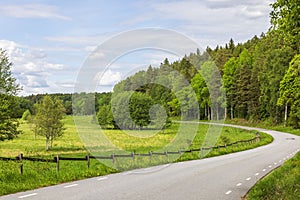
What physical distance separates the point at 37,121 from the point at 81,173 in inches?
1721

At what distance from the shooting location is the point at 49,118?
194 feet

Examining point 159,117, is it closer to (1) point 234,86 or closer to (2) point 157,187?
(2) point 157,187

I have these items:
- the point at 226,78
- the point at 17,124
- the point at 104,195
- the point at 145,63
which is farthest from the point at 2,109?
the point at 226,78

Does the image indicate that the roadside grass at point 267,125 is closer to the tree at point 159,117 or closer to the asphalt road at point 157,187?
the tree at point 159,117

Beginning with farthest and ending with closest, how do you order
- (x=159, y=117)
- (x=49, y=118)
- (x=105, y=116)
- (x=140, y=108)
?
(x=49, y=118), (x=159, y=117), (x=140, y=108), (x=105, y=116)

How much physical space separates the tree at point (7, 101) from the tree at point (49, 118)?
44.6ft

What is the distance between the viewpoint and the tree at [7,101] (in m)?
41.7

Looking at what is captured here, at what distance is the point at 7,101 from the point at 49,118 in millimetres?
17279

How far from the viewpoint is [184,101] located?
24.2m

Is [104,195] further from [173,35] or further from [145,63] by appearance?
[173,35]

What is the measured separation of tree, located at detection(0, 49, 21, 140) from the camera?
4166 cm

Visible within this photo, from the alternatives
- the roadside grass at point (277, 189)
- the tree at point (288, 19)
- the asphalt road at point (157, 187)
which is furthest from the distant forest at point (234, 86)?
the roadside grass at point (277, 189)

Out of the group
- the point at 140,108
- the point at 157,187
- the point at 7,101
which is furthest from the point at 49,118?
the point at 157,187

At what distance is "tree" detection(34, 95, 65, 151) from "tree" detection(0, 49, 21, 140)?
44.6ft
